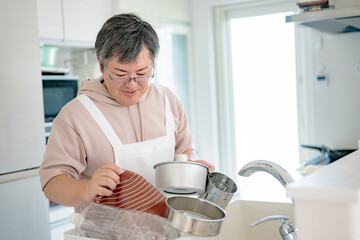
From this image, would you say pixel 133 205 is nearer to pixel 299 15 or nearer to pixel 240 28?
pixel 299 15

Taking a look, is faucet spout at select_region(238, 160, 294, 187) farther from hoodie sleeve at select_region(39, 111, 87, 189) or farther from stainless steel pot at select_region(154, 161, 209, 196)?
hoodie sleeve at select_region(39, 111, 87, 189)

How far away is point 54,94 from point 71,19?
1.44ft

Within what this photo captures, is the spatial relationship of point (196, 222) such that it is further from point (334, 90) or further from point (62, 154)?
point (334, 90)

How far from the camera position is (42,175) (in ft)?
3.99

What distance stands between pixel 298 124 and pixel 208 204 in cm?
254

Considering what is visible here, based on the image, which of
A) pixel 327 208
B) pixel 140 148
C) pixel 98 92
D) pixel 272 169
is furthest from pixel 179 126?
pixel 327 208

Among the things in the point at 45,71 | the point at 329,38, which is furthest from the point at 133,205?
the point at 329,38

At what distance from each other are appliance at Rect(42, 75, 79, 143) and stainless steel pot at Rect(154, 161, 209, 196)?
140 cm

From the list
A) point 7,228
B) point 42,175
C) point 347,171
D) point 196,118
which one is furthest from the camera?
point 196,118

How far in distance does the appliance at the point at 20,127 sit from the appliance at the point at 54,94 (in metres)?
0.42

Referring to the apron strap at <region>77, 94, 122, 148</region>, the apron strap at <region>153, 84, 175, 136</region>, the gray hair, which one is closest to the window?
the apron strap at <region>153, 84, 175, 136</region>

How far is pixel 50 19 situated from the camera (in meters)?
2.39

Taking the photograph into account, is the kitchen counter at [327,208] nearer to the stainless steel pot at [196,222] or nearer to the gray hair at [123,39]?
the stainless steel pot at [196,222]

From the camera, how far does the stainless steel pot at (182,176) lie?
1073 mm
